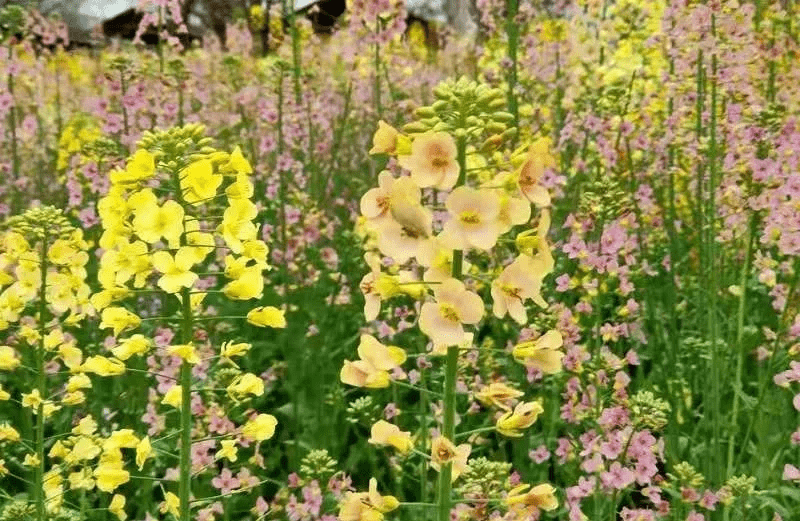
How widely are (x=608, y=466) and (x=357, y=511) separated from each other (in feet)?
5.12

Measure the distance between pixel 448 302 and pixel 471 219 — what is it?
0.15 metres

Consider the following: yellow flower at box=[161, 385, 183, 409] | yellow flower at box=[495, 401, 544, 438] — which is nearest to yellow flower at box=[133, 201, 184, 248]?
yellow flower at box=[161, 385, 183, 409]

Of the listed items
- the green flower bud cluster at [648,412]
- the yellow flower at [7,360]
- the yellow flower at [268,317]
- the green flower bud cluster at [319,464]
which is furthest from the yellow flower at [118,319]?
the green flower bud cluster at [648,412]

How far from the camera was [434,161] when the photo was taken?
6.38ft

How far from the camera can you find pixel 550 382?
487cm

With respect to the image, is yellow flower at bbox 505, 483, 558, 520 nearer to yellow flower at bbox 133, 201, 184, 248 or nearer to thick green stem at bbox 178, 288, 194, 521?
thick green stem at bbox 178, 288, 194, 521

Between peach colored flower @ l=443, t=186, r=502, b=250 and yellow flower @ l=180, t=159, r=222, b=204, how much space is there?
28.0 inches

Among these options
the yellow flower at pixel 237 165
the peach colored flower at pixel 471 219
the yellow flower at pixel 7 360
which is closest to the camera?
the peach colored flower at pixel 471 219

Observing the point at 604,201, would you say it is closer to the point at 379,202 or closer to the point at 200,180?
the point at 200,180

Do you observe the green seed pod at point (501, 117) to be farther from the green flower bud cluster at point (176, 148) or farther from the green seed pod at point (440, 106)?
the green flower bud cluster at point (176, 148)

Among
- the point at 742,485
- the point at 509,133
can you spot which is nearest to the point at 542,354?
the point at 509,133

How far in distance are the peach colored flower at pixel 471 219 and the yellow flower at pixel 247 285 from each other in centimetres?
67

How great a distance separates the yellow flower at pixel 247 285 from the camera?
2443 millimetres

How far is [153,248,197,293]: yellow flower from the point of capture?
2.35 m
